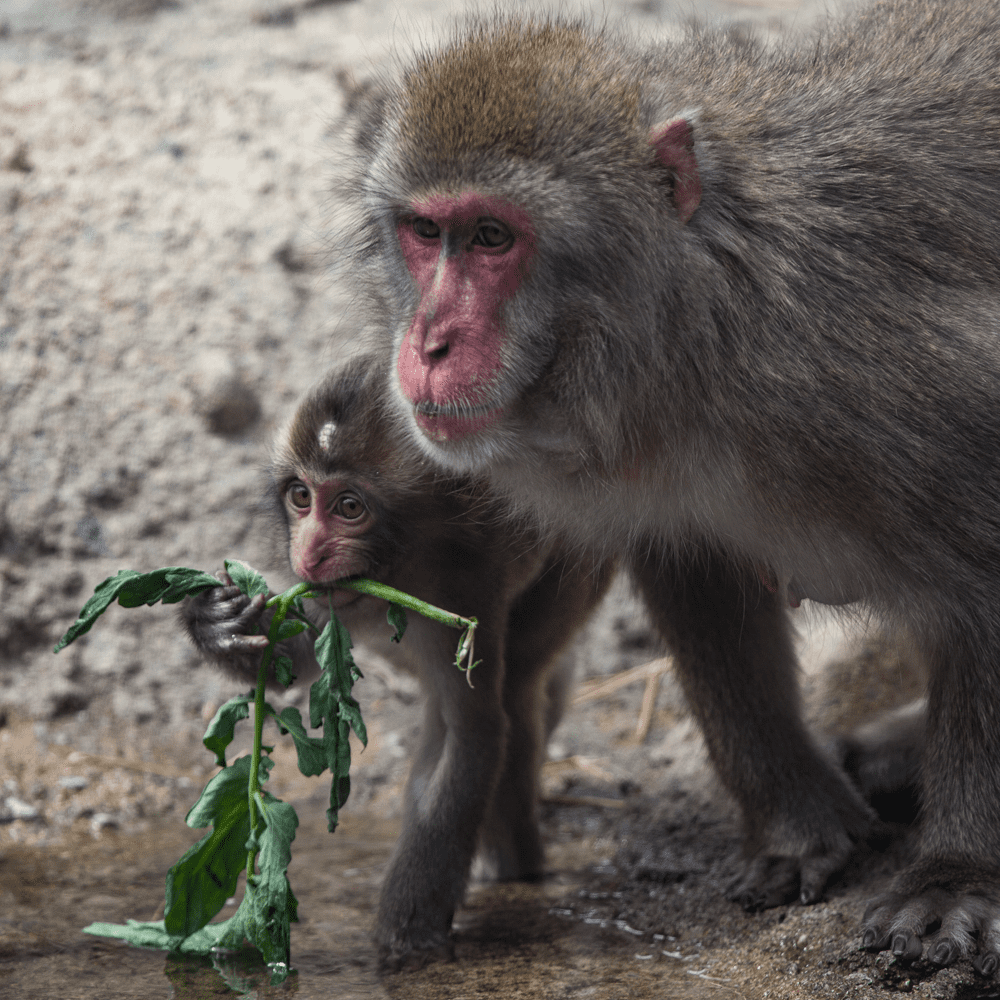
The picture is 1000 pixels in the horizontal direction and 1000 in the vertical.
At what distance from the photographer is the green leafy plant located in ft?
9.51

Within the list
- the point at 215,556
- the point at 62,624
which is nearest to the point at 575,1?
the point at 215,556

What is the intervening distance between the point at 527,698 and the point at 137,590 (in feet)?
4.16

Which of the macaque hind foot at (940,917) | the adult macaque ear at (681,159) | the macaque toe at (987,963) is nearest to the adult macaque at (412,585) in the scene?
the adult macaque ear at (681,159)

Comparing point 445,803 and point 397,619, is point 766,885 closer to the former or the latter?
point 445,803

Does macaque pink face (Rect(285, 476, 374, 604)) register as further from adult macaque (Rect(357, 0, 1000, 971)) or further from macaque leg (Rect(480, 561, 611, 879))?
macaque leg (Rect(480, 561, 611, 879))

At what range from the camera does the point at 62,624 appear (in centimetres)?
459

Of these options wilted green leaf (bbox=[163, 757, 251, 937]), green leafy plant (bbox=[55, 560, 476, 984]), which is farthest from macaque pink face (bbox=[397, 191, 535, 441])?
wilted green leaf (bbox=[163, 757, 251, 937])

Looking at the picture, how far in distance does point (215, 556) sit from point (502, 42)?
8.18ft

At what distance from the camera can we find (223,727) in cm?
306

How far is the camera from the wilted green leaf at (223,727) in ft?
9.91

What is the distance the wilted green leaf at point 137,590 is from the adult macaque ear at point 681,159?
144 centimetres

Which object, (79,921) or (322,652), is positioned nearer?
(322,652)

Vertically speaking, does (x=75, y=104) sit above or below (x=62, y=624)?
A: above

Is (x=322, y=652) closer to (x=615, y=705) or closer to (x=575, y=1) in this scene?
(x=615, y=705)
